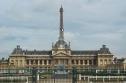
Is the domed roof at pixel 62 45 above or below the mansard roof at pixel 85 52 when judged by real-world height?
above

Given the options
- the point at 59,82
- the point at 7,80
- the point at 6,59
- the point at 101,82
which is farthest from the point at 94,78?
the point at 6,59

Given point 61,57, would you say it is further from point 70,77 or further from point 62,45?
point 70,77

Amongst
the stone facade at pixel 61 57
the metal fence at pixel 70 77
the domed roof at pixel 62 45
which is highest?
the domed roof at pixel 62 45

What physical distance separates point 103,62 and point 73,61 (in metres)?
8.86

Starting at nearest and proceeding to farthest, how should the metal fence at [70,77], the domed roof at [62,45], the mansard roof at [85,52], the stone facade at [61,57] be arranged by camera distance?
the metal fence at [70,77]
the stone facade at [61,57]
the domed roof at [62,45]
the mansard roof at [85,52]

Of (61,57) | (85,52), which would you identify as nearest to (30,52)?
(61,57)

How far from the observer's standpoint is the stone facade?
142875 millimetres

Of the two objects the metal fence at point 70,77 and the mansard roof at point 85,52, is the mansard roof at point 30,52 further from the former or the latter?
the metal fence at point 70,77

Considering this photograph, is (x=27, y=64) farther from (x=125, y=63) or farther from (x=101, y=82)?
(x=101, y=82)

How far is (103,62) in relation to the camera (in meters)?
144

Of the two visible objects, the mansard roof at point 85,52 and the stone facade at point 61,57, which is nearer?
the stone facade at point 61,57

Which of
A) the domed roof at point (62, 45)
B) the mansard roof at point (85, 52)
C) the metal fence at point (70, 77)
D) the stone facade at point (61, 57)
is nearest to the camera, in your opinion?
the metal fence at point (70, 77)

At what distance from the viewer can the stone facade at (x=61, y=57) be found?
143 m

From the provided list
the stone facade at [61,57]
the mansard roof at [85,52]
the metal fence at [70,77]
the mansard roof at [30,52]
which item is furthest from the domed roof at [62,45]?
the metal fence at [70,77]
